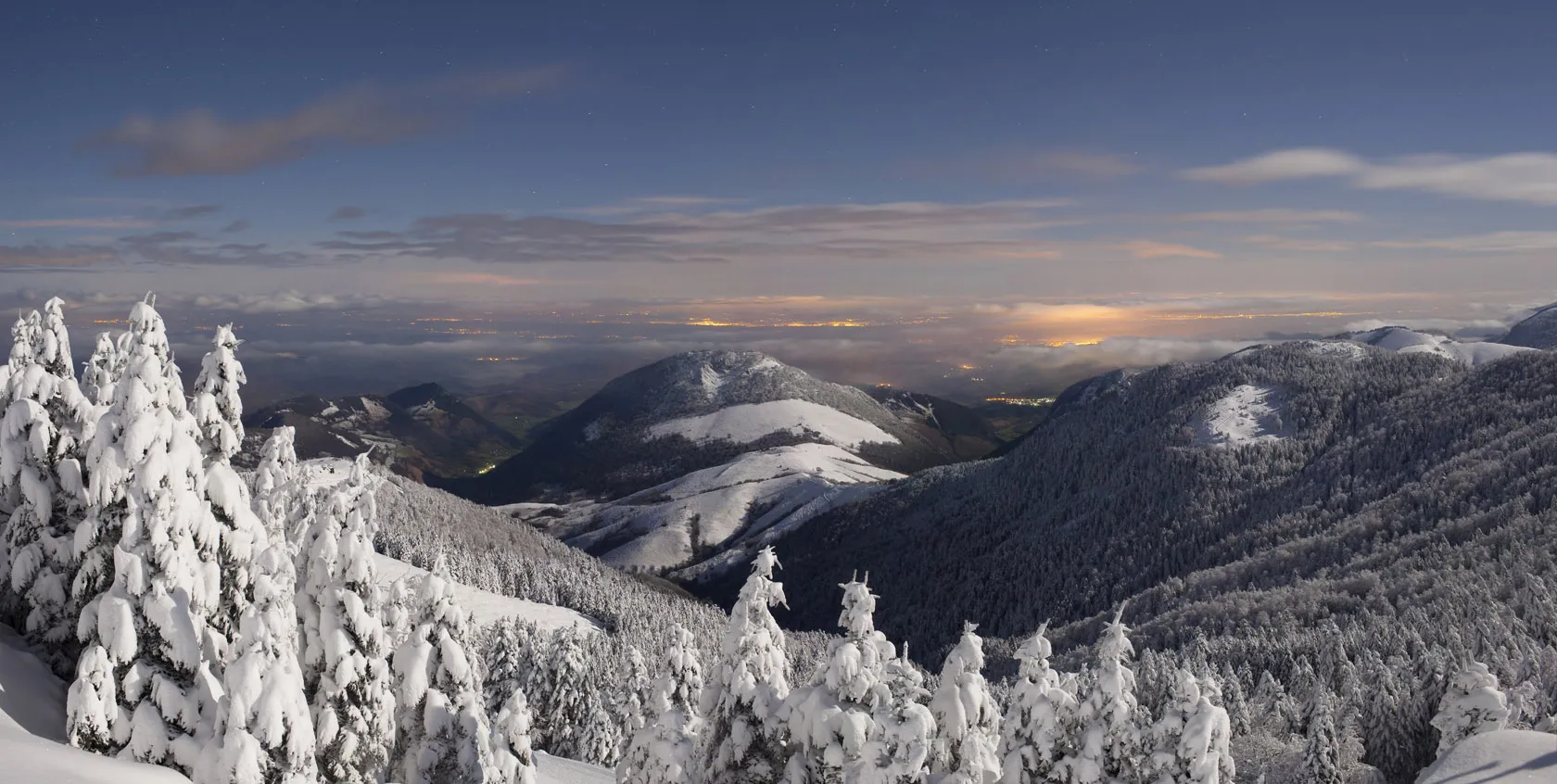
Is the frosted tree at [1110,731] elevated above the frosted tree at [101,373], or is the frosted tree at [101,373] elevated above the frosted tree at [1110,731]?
Result: the frosted tree at [101,373]

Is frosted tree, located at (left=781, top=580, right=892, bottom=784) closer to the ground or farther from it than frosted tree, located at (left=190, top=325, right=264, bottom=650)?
closer to the ground

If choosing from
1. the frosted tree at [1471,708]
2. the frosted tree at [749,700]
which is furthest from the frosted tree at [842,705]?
the frosted tree at [1471,708]

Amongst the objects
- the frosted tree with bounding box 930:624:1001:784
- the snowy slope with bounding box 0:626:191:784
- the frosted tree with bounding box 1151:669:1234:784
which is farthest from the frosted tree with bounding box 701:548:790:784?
the snowy slope with bounding box 0:626:191:784

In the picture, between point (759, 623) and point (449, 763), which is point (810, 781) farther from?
point (449, 763)

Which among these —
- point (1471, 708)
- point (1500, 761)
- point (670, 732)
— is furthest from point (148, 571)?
point (1471, 708)

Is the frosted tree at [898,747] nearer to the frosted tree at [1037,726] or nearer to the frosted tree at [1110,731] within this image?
the frosted tree at [1037,726]

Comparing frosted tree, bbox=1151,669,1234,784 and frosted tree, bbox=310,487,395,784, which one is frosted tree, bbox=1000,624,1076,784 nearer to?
frosted tree, bbox=1151,669,1234,784

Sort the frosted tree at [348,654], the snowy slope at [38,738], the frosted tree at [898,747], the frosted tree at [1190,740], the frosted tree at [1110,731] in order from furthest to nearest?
1. the frosted tree at [1110,731]
2. the frosted tree at [1190,740]
3. the frosted tree at [348,654]
4. the frosted tree at [898,747]
5. the snowy slope at [38,738]
